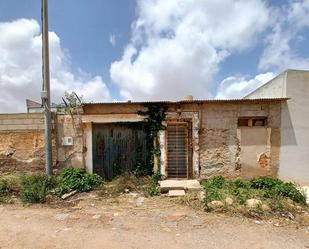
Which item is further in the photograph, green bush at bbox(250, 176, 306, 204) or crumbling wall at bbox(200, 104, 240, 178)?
crumbling wall at bbox(200, 104, 240, 178)

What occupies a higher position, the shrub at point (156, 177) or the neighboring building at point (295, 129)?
the neighboring building at point (295, 129)

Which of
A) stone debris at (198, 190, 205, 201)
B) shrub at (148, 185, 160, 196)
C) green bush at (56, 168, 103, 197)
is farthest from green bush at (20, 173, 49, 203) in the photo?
stone debris at (198, 190, 205, 201)

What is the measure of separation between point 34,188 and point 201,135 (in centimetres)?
540

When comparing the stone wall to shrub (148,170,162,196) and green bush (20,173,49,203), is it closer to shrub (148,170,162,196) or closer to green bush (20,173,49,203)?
shrub (148,170,162,196)

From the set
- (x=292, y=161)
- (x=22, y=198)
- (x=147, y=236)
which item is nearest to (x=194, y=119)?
(x=292, y=161)

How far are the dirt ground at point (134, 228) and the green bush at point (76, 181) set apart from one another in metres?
0.92

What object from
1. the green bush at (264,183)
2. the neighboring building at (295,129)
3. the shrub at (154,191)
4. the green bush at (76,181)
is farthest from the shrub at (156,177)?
the neighboring building at (295,129)

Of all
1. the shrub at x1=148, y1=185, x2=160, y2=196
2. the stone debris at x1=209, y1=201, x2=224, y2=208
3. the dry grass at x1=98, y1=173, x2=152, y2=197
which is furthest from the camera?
the dry grass at x1=98, y1=173, x2=152, y2=197

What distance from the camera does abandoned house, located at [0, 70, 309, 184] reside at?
29.9ft

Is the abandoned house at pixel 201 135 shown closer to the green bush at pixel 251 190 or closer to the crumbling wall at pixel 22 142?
the crumbling wall at pixel 22 142

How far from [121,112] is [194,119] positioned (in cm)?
248

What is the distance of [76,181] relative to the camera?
843 centimetres

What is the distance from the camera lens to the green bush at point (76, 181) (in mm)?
8195

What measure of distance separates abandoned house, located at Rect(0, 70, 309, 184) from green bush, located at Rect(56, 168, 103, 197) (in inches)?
21.2
